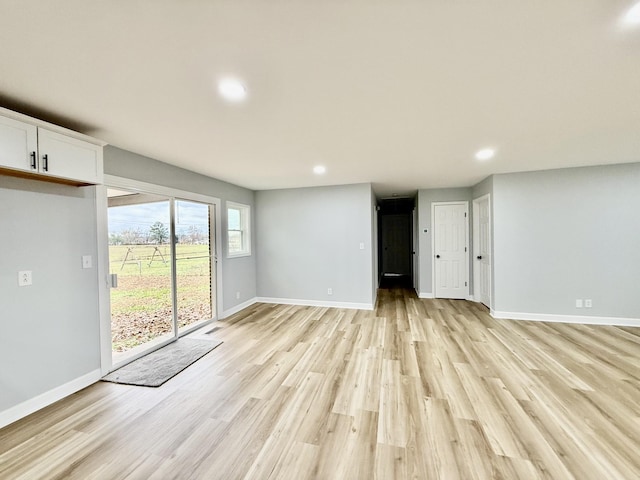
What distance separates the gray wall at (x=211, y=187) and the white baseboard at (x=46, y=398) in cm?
207

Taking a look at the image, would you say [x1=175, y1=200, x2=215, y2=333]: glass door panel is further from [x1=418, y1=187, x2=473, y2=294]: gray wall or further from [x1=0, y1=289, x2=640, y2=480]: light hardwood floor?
[x1=418, y1=187, x2=473, y2=294]: gray wall

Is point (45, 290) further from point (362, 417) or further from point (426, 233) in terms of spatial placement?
point (426, 233)

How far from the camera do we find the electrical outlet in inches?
80.6

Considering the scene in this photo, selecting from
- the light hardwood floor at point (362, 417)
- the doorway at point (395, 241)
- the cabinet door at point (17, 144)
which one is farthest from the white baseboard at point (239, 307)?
the doorway at point (395, 241)

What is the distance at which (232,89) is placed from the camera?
5.77 ft

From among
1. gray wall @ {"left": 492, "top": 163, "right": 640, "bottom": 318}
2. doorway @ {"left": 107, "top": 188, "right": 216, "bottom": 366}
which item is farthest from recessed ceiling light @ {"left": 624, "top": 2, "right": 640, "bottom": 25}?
doorway @ {"left": 107, "top": 188, "right": 216, "bottom": 366}

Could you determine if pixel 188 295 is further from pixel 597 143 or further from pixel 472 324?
pixel 597 143

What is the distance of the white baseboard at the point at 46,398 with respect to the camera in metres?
1.93

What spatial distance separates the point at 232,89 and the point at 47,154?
1.59 meters

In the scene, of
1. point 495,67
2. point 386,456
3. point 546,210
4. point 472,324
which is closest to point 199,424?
point 386,456

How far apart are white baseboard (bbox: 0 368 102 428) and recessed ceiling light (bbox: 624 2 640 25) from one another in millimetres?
4595

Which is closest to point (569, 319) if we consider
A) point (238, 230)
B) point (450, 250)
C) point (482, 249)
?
point (482, 249)

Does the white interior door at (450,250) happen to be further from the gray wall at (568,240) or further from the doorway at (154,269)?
the doorway at (154,269)

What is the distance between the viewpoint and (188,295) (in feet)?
12.7
